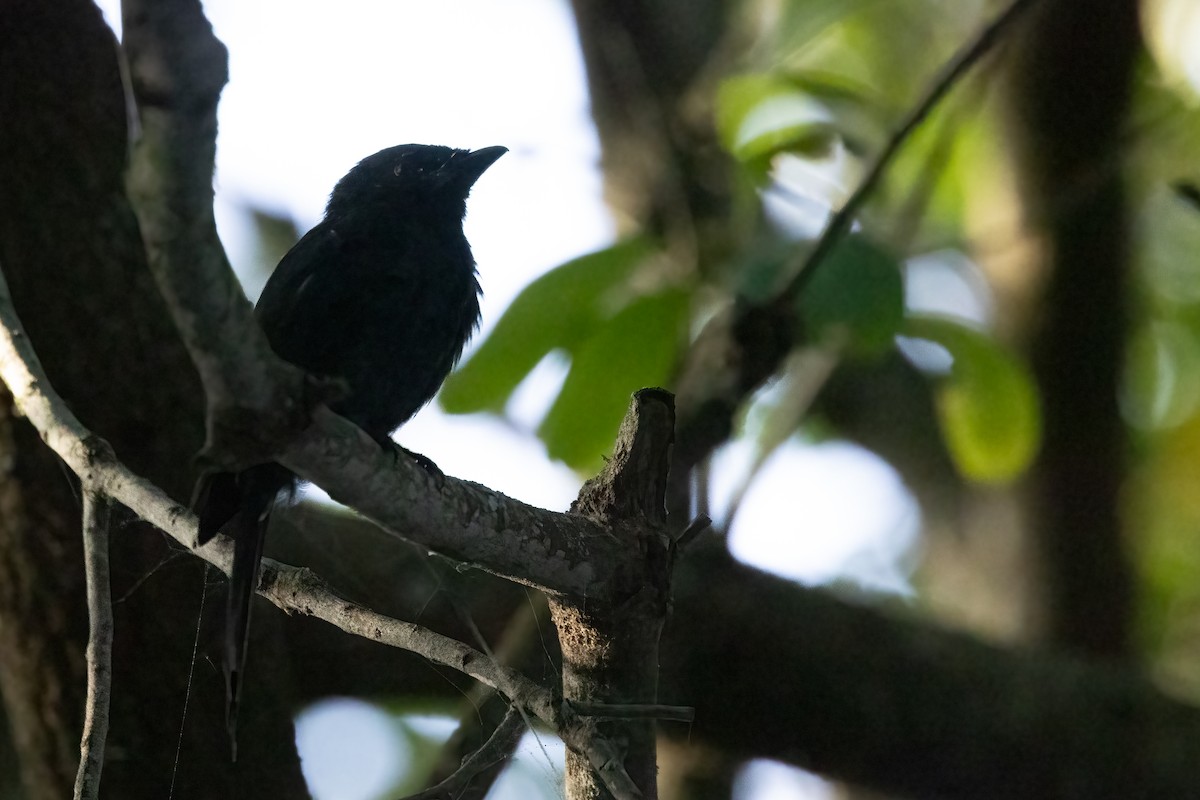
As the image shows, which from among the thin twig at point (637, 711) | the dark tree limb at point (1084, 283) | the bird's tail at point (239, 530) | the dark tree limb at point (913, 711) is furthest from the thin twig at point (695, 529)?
the dark tree limb at point (1084, 283)

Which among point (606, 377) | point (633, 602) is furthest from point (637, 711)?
point (606, 377)

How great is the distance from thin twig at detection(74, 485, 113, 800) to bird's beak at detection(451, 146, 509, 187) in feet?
5.32

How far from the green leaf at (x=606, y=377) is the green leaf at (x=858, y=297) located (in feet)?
1.17

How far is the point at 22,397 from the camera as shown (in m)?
2.11

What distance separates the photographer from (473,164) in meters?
3.37

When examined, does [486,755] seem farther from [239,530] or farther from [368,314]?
[368,314]

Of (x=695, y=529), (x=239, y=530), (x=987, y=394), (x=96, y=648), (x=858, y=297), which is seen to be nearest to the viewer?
(x=96, y=648)

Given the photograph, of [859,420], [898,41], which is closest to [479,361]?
[859,420]

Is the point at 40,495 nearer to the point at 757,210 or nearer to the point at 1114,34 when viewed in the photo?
the point at 757,210

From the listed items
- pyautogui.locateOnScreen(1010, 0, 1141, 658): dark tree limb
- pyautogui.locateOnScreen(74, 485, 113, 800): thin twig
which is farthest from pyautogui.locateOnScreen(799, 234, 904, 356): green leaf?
pyautogui.locateOnScreen(1010, 0, 1141, 658): dark tree limb

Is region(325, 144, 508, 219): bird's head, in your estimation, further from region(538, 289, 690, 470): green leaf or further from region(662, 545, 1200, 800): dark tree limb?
region(662, 545, 1200, 800): dark tree limb

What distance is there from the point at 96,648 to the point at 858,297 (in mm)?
1651

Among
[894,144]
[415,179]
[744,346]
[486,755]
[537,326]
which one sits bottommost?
[486,755]

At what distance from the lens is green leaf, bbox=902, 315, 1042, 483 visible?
306 cm
